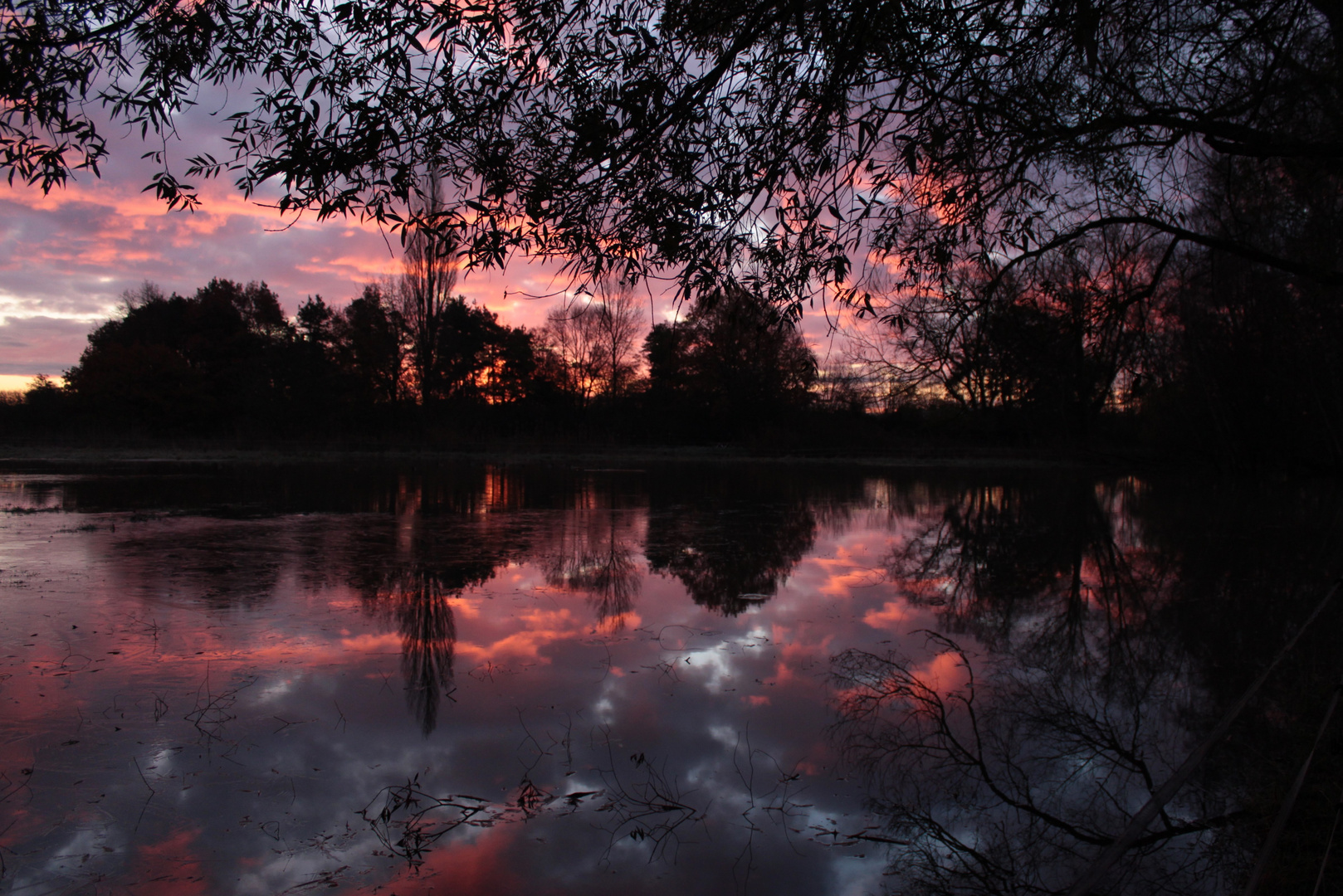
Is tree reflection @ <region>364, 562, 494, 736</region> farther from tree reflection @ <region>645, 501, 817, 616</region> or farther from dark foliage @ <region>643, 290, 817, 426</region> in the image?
dark foliage @ <region>643, 290, 817, 426</region>

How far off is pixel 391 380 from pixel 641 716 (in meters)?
40.4

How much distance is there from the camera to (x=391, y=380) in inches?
1668

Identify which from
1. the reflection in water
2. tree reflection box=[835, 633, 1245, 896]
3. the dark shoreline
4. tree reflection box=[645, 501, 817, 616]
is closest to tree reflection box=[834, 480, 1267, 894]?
tree reflection box=[835, 633, 1245, 896]

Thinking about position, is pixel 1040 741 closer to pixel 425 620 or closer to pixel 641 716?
pixel 641 716

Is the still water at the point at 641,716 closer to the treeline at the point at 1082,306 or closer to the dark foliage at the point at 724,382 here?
the treeline at the point at 1082,306

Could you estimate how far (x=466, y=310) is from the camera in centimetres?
4438

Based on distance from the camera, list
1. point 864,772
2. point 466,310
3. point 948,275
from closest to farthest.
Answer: point 864,772 < point 948,275 < point 466,310

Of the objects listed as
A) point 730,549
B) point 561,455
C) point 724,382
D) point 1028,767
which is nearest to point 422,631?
point 1028,767

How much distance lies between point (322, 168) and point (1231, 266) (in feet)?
40.4

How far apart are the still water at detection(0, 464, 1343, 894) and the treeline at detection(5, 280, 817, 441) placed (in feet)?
91.2

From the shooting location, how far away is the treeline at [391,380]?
39.5 meters

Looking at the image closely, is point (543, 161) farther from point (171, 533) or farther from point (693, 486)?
point (693, 486)

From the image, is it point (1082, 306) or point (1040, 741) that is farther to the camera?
point (1082, 306)

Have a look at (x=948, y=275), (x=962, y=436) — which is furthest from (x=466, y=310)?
(x=948, y=275)
